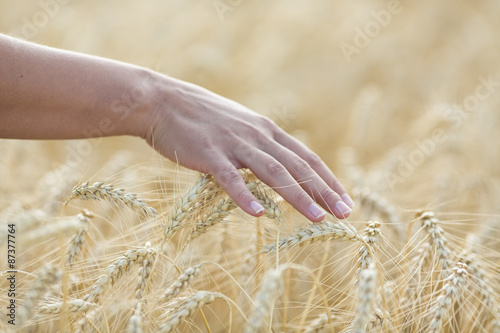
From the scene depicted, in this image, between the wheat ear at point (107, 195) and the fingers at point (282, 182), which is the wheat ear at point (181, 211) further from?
the fingers at point (282, 182)

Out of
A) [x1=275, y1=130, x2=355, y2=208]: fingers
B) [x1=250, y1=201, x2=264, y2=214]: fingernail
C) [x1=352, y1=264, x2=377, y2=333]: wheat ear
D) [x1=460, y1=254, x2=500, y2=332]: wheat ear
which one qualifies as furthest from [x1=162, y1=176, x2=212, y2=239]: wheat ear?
[x1=460, y1=254, x2=500, y2=332]: wheat ear

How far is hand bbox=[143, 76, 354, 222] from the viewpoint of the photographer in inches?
51.1

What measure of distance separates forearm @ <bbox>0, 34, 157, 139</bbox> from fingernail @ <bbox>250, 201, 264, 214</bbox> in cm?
44

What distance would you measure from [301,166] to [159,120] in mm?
439

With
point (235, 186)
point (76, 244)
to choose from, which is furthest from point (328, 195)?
point (76, 244)

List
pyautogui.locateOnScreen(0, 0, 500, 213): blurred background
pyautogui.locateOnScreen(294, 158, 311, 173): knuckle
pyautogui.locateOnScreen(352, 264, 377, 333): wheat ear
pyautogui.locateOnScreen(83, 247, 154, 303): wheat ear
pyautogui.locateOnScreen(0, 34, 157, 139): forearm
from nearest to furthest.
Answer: pyautogui.locateOnScreen(352, 264, 377, 333): wheat ear
pyautogui.locateOnScreen(83, 247, 154, 303): wheat ear
pyautogui.locateOnScreen(0, 34, 157, 139): forearm
pyautogui.locateOnScreen(294, 158, 311, 173): knuckle
pyautogui.locateOnScreen(0, 0, 500, 213): blurred background

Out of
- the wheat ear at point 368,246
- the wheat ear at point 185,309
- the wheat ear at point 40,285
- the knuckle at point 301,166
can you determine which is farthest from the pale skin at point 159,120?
the wheat ear at point 40,285

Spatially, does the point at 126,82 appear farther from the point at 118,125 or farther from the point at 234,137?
the point at 234,137

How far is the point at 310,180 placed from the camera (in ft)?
4.47

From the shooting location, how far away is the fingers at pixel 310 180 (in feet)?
4.35

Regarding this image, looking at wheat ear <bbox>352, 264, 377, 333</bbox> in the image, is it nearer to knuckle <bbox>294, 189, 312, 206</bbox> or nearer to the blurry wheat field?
the blurry wheat field

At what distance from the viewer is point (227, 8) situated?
14.1 feet

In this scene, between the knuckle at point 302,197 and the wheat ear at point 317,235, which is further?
the knuckle at point 302,197

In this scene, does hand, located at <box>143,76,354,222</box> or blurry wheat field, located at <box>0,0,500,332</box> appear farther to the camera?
hand, located at <box>143,76,354,222</box>
